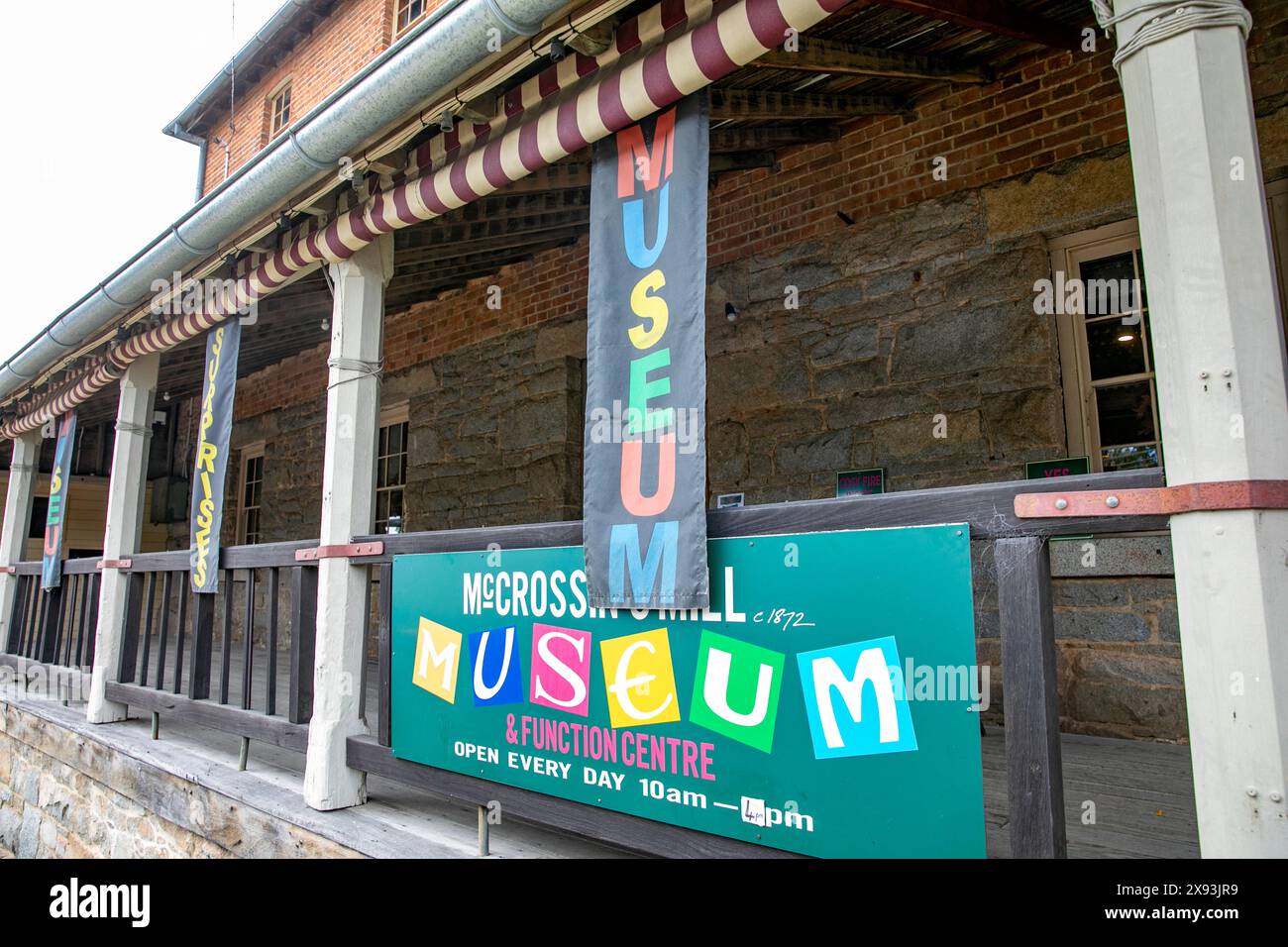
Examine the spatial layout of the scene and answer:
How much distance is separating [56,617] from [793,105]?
23.3ft

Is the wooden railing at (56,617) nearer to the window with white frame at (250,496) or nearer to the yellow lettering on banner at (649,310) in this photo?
the window with white frame at (250,496)

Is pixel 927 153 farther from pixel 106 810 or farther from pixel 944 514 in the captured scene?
pixel 106 810

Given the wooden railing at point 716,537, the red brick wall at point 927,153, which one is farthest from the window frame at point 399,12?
the wooden railing at point 716,537

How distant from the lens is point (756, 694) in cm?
223

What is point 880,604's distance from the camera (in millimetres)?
2025

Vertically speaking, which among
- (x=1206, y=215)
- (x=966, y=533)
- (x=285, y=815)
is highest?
(x=1206, y=215)

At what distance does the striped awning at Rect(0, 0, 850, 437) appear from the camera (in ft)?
7.55

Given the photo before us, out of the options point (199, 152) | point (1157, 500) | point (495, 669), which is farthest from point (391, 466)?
point (199, 152)

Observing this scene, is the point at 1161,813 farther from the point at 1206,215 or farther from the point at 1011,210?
the point at 1011,210
